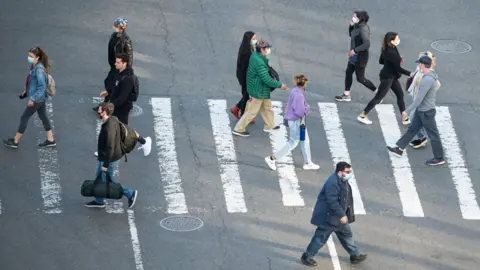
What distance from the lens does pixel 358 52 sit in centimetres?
2073

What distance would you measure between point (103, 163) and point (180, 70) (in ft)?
16.8

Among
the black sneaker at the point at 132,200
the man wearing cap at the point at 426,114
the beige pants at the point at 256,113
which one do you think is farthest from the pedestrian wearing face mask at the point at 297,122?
the black sneaker at the point at 132,200

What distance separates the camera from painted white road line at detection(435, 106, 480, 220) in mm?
18234

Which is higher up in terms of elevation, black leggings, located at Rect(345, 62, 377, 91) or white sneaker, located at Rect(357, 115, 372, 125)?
black leggings, located at Rect(345, 62, 377, 91)

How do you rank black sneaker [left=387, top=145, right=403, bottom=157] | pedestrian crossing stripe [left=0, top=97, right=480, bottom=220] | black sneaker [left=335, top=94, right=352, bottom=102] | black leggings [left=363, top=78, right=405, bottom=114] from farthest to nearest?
black sneaker [left=335, top=94, right=352, bottom=102]
black leggings [left=363, top=78, right=405, bottom=114]
black sneaker [left=387, top=145, right=403, bottom=157]
pedestrian crossing stripe [left=0, top=97, right=480, bottom=220]

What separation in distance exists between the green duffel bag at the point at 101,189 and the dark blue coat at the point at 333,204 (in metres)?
3.09

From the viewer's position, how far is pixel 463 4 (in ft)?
82.0

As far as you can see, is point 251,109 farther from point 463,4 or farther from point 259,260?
point 463,4

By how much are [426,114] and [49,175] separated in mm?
6308

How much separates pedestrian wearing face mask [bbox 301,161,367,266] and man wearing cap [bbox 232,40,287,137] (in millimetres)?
3542

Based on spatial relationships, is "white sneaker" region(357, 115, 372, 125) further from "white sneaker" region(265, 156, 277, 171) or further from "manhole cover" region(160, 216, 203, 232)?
"manhole cover" region(160, 216, 203, 232)

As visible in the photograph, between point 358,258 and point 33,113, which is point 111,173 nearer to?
point 33,113

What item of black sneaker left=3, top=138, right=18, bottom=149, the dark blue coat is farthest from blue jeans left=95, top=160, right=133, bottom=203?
the dark blue coat

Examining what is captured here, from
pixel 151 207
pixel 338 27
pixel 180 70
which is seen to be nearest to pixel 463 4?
pixel 338 27
